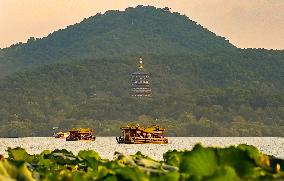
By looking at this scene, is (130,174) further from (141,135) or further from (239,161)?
(141,135)

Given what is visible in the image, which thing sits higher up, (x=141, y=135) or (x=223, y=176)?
(x=141, y=135)

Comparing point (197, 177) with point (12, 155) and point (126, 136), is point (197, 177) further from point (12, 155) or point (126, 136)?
point (126, 136)

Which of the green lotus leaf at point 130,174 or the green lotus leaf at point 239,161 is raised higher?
the green lotus leaf at point 239,161

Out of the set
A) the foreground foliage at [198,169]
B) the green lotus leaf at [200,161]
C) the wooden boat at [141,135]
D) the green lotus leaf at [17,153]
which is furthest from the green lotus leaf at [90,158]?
the wooden boat at [141,135]

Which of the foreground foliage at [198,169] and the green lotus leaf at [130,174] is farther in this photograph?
the green lotus leaf at [130,174]

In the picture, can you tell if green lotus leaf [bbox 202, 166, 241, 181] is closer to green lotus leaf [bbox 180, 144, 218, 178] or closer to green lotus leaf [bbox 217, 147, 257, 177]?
green lotus leaf [bbox 180, 144, 218, 178]

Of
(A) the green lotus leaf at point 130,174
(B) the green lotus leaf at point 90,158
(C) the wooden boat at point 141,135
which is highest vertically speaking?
(C) the wooden boat at point 141,135

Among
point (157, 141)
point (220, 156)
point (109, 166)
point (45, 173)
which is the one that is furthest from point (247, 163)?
point (157, 141)

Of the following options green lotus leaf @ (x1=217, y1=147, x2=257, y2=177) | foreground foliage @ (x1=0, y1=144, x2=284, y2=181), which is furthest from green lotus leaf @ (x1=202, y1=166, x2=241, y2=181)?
green lotus leaf @ (x1=217, y1=147, x2=257, y2=177)

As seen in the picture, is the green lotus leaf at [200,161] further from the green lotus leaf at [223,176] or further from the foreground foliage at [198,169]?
the green lotus leaf at [223,176]

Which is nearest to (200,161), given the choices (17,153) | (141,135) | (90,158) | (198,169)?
(198,169)

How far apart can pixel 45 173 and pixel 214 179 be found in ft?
9.14

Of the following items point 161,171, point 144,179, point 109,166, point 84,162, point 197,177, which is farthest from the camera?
point 84,162

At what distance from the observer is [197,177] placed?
4.37m
